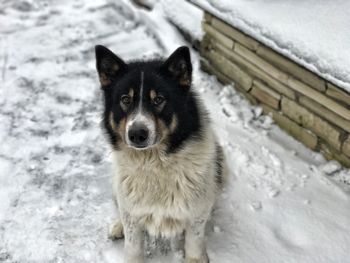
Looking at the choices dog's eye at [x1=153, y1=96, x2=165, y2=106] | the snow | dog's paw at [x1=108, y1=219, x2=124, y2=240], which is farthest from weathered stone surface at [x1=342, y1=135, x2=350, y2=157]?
dog's paw at [x1=108, y1=219, x2=124, y2=240]

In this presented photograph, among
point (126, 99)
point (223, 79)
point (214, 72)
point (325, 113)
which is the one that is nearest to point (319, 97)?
point (325, 113)

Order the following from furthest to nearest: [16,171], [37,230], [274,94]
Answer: [274,94] < [16,171] < [37,230]

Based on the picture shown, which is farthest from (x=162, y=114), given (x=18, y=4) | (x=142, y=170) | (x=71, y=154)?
(x=18, y=4)

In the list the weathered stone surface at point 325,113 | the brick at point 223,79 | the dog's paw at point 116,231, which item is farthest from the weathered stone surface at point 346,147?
the dog's paw at point 116,231

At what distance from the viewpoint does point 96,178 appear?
159 inches

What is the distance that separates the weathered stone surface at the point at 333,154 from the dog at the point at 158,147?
1.37m

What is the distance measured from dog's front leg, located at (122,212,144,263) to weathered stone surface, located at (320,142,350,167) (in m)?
1.94

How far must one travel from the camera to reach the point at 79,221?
364 centimetres

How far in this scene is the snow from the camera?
3.50m

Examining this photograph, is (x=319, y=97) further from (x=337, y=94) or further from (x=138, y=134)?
(x=138, y=134)

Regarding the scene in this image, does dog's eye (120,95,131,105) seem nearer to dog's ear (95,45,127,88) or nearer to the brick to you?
dog's ear (95,45,127,88)

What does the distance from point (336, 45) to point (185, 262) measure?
2064 millimetres

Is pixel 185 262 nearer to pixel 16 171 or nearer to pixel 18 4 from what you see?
pixel 16 171

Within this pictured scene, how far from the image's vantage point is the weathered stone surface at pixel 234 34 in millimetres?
4449
